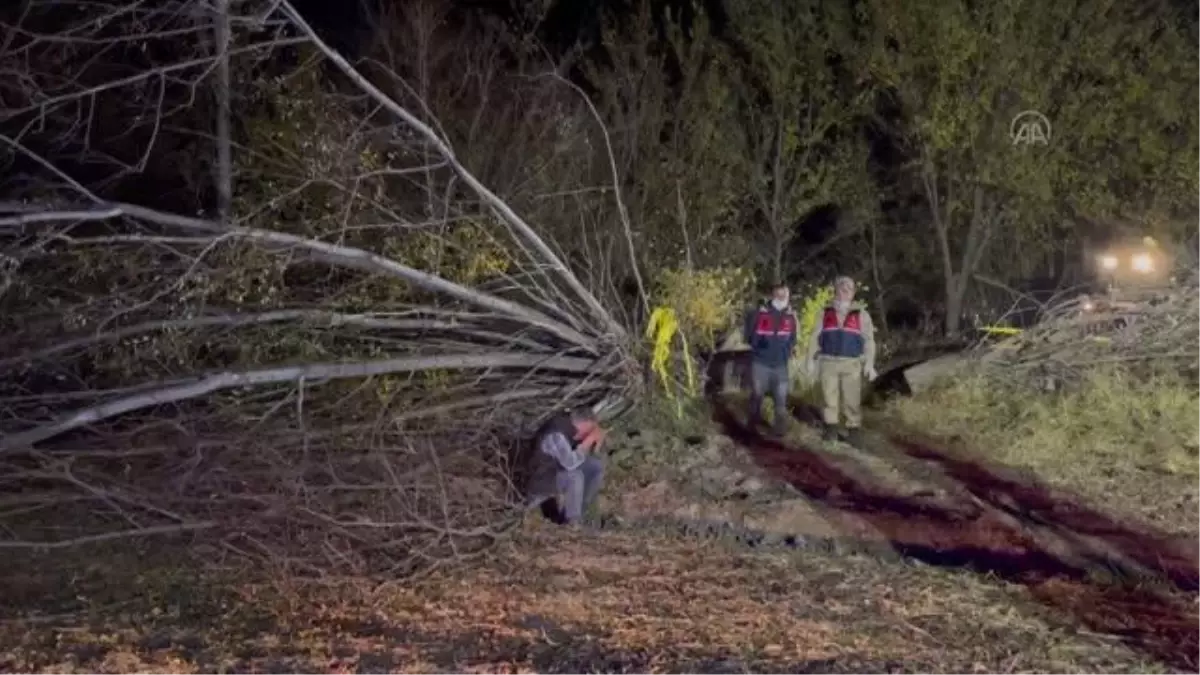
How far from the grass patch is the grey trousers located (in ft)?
3.89

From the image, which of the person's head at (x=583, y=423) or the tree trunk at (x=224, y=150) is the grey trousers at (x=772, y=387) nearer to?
the person's head at (x=583, y=423)

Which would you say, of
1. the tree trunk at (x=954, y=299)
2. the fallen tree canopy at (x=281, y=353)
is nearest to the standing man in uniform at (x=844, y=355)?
the fallen tree canopy at (x=281, y=353)

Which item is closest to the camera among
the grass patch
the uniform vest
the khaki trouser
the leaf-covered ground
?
the leaf-covered ground

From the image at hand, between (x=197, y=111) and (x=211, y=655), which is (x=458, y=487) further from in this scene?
(x=197, y=111)

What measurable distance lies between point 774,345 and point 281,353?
3641mm

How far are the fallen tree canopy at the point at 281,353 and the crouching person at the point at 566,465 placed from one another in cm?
26

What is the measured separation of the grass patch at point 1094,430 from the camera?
942cm

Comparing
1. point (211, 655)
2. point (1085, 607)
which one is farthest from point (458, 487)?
point (1085, 607)

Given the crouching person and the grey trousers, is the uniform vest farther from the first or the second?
the crouching person

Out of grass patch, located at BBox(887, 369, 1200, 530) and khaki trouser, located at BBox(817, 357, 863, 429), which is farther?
khaki trouser, located at BBox(817, 357, 863, 429)

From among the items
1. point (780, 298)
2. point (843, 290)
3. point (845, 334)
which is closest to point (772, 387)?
point (780, 298)

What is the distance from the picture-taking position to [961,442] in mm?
10961

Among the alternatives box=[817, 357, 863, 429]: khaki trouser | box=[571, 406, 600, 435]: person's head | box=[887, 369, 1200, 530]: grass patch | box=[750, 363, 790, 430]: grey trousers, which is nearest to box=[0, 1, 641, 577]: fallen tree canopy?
box=[571, 406, 600, 435]: person's head

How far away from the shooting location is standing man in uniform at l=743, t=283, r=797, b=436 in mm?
10969
